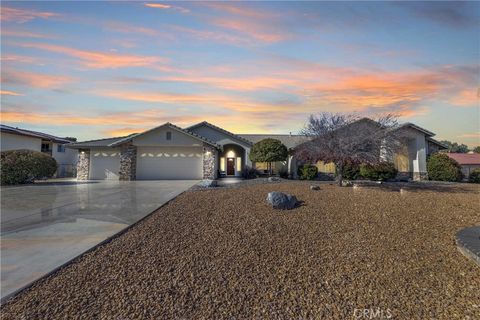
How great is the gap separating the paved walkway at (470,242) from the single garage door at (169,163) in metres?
18.8

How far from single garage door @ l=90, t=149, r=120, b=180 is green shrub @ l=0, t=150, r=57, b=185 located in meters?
3.33

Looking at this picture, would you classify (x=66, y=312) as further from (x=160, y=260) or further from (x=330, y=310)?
(x=330, y=310)

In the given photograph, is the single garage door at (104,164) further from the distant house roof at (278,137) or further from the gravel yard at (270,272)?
the gravel yard at (270,272)

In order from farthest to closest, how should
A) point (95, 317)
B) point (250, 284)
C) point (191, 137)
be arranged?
point (191, 137) → point (250, 284) → point (95, 317)

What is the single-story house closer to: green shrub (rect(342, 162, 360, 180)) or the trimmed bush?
the trimmed bush

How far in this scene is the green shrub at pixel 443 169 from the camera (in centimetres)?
2152

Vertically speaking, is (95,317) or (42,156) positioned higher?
(42,156)

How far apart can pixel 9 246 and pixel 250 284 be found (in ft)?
17.5

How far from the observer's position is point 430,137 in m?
24.3

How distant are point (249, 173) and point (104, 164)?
1293 centimetres

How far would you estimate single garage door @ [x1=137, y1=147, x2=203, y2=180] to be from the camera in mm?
23047

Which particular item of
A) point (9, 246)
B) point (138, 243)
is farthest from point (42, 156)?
point (138, 243)

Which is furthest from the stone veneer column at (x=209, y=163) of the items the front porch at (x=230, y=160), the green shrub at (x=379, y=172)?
the green shrub at (x=379, y=172)

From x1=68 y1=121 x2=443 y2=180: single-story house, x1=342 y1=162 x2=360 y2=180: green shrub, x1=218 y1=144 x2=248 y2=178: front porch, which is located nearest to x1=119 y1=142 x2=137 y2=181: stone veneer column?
x1=68 y1=121 x2=443 y2=180: single-story house
